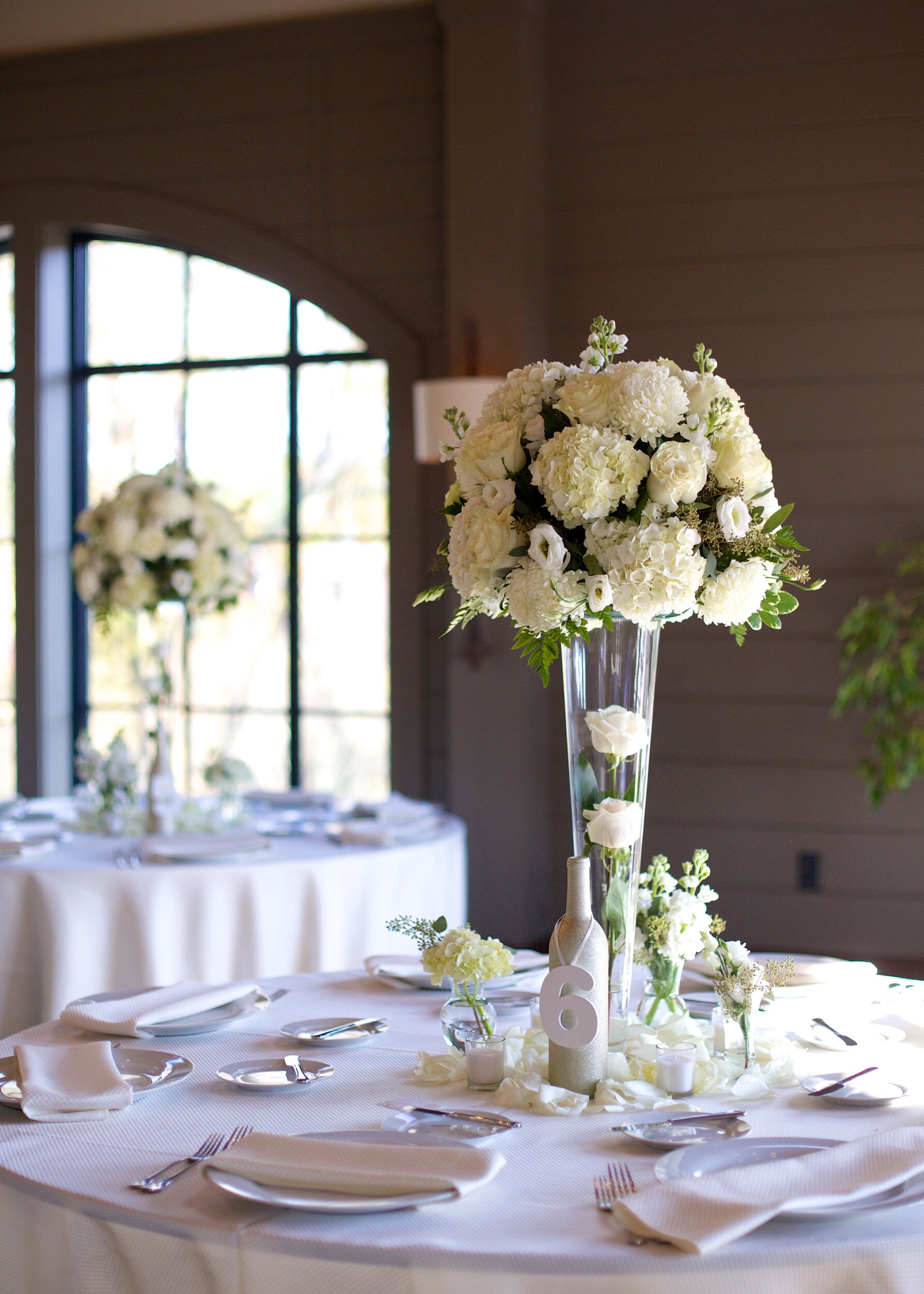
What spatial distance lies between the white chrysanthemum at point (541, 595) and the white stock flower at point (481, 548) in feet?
0.12

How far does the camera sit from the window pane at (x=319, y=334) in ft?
17.0

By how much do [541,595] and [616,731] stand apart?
19 centimetres

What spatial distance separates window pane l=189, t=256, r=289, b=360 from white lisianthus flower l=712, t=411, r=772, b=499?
4074 millimetres

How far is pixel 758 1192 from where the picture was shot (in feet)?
3.61

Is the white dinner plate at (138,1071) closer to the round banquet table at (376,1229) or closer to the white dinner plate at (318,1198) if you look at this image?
the round banquet table at (376,1229)

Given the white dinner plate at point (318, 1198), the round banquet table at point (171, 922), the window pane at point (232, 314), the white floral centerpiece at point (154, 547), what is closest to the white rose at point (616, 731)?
the white dinner plate at point (318, 1198)

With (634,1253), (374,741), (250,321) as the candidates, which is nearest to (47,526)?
(250,321)

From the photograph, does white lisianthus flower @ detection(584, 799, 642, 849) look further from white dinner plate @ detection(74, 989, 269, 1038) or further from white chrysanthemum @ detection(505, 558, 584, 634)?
white dinner plate @ detection(74, 989, 269, 1038)

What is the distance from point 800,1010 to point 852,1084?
0.33 metres

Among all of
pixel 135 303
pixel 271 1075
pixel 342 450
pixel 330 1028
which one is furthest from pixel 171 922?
pixel 135 303

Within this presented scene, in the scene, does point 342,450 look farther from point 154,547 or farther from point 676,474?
point 676,474

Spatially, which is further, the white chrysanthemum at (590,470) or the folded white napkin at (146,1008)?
the folded white napkin at (146,1008)

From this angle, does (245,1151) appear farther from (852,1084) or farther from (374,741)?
(374,741)

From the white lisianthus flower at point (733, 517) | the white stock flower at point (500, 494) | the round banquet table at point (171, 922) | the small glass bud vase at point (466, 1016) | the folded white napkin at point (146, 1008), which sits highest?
the white stock flower at point (500, 494)
